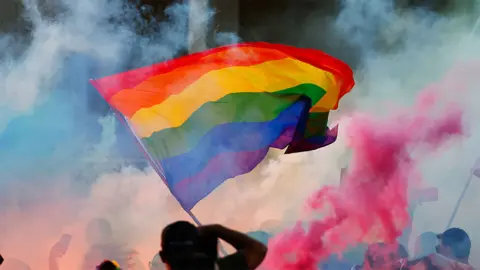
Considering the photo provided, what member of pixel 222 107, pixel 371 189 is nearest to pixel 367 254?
pixel 371 189

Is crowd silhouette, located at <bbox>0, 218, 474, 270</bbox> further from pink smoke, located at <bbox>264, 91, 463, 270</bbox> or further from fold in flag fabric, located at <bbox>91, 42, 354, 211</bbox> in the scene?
fold in flag fabric, located at <bbox>91, 42, 354, 211</bbox>

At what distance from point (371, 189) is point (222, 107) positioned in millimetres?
680

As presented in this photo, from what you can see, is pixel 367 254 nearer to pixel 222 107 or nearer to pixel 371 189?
pixel 371 189

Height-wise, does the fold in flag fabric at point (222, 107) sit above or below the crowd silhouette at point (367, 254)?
above

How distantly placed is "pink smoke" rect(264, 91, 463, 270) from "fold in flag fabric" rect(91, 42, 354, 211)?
18cm

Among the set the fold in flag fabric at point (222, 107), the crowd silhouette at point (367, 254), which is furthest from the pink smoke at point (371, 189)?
the fold in flag fabric at point (222, 107)

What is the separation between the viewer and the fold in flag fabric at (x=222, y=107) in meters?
2.19

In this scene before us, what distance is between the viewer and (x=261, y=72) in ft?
7.47

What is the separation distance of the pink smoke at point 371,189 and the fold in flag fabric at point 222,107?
18 centimetres

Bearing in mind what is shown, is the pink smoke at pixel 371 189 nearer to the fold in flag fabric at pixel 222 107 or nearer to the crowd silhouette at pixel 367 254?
the crowd silhouette at pixel 367 254

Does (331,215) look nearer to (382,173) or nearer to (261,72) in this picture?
(382,173)

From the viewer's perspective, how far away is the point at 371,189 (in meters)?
2.24

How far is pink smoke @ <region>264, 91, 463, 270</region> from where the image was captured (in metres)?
2.22

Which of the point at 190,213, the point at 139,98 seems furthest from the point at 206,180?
the point at 139,98
